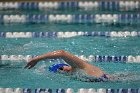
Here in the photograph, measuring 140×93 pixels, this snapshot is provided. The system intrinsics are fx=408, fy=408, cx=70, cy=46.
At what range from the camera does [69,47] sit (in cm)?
507

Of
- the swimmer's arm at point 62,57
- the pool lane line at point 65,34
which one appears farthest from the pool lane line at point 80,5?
the swimmer's arm at point 62,57

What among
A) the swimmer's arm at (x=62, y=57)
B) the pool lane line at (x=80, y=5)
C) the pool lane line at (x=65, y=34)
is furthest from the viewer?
the pool lane line at (x=80, y=5)

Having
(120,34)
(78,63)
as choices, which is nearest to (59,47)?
(120,34)

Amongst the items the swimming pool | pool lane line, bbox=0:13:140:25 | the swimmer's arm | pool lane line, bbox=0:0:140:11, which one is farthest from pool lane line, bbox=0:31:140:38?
the swimmer's arm

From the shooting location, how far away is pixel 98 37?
5.48 meters

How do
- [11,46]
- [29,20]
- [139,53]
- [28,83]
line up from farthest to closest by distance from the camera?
[29,20] → [11,46] → [139,53] → [28,83]

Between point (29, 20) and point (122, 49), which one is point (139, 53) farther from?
point (29, 20)

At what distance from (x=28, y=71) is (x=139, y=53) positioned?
4.48 feet

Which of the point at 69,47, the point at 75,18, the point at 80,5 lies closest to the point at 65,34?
the point at 69,47

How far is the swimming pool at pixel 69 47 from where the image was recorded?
3922mm

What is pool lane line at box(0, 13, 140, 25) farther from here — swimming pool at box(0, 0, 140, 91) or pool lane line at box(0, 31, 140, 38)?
pool lane line at box(0, 31, 140, 38)

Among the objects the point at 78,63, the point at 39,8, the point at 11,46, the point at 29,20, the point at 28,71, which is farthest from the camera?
the point at 39,8

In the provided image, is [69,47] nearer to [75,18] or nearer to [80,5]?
[75,18]

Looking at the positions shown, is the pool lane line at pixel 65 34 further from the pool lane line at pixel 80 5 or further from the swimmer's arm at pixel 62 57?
the swimmer's arm at pixel 62 57
